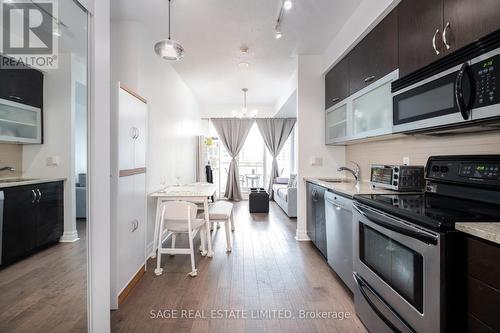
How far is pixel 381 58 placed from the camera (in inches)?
84.0

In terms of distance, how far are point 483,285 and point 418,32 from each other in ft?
5.21

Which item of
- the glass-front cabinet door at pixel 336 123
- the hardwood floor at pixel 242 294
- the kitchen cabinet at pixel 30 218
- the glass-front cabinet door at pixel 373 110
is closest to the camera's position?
the kitchen cabinet at pixel 30 218

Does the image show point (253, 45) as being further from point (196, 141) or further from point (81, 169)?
point (196, 141)

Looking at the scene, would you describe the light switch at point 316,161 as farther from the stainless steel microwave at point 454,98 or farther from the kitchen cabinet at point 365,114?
the stainless steel microwave at point 454,98

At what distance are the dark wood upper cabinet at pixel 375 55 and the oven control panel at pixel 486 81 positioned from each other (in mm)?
789

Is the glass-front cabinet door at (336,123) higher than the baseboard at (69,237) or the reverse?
higher

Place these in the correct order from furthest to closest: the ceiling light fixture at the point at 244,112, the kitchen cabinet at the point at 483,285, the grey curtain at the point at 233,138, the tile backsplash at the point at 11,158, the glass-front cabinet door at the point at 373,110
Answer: the grey curtain at the point at 233,138
the ceiling light fixture at the point at 244,112
the glass-front cabinet door at the point at 373,110
the tile backsplash at the point at 11,158
the kitchen cabinet at the point at 483,285

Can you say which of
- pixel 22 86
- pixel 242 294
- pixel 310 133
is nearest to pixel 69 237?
pixel 22 86

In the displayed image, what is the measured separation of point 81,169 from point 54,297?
664mm

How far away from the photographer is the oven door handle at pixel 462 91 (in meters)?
1.24

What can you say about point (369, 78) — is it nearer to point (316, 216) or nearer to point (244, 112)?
point (316, 216)

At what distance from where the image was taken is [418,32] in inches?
65.4

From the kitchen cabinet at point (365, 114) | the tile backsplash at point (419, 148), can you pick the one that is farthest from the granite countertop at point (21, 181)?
the tile backsplash at point (419, 148)
